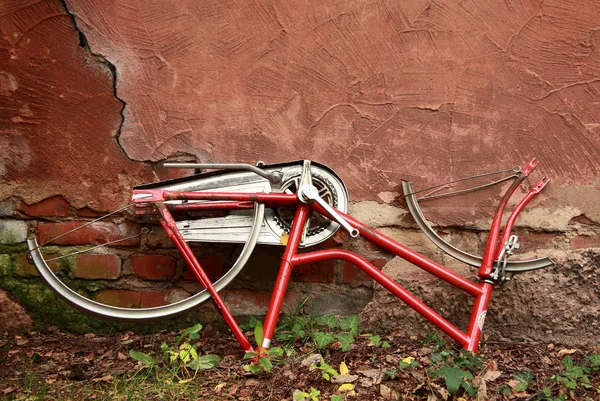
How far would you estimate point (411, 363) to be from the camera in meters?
2.12

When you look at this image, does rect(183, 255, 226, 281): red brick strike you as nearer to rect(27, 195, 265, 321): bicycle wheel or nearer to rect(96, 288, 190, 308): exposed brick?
rect(96, 288, 190, 308): exposed brick

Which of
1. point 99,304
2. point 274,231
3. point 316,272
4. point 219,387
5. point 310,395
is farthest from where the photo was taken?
point 316,272

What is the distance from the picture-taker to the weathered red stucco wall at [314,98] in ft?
7.62

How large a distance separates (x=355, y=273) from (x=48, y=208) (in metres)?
1.18

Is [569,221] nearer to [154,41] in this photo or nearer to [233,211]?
A: [233,211]

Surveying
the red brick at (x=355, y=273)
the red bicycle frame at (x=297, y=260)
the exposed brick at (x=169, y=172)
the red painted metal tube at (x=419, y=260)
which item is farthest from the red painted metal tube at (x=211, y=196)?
the red brick at (x=355, y=273)

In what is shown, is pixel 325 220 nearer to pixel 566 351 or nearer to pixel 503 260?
pixel 503 260

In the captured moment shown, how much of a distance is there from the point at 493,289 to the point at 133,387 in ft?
4.36

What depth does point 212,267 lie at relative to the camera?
244 centimetres

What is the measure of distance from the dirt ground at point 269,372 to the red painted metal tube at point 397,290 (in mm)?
77

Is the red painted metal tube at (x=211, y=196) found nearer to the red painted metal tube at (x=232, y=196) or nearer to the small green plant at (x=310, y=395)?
the red painted metal tube at (x=232, y=196)

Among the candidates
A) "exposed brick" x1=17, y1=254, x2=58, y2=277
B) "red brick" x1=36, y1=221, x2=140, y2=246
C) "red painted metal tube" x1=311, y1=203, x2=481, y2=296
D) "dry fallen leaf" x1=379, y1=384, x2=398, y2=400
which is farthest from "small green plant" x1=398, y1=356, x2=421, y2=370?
"exposed brick" x1=17, y1=254, x2=58, y2=277

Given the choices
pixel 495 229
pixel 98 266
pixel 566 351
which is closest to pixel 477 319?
pixel 495 229

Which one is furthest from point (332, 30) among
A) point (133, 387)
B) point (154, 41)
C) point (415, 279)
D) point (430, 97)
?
point (133, 387)
